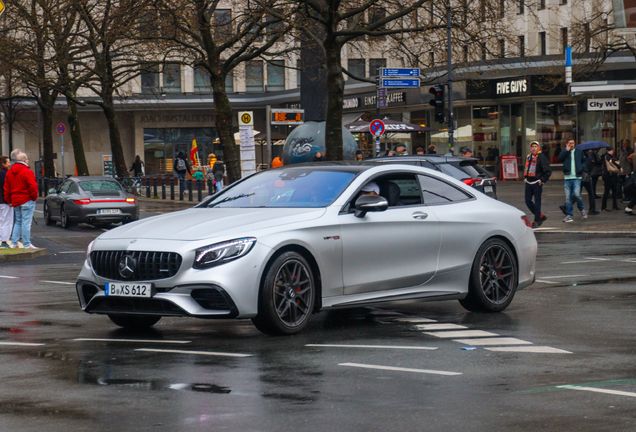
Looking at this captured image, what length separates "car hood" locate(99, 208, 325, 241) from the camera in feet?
26.3

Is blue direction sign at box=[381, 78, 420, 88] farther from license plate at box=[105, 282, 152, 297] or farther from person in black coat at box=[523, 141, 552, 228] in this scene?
license plate at box=[105, 282, 152, 297]

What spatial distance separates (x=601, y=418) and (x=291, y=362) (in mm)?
2373

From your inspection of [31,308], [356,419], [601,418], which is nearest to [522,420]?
[601,418]

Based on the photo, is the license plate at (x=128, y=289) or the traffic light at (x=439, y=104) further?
the traffic light at (x=439, y=104)

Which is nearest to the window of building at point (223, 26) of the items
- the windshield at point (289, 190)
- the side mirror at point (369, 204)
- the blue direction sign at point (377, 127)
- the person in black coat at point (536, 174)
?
the blue direction sign at point (377, 127)

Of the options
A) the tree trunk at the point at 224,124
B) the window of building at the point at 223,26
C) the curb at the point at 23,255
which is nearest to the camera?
the curb at the point at 23,255

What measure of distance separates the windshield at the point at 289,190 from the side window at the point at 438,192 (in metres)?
0.86

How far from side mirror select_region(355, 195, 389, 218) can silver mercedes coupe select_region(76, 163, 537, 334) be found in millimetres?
12

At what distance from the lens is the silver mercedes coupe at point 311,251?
25.8 feet

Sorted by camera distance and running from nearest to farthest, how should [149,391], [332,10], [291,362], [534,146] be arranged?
1. [149,391]
2. [291,362]
3. [534,146]
4. [332,10]

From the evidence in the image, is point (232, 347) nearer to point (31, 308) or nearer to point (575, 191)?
point (31, 308)

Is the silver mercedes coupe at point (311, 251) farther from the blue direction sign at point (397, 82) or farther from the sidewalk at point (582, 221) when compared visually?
the blue direction sign at point (397, 82)

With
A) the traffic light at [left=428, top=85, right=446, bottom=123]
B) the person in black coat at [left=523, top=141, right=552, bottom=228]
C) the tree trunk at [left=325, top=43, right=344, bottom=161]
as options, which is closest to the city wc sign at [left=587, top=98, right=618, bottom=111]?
the traffic light at [left=428, top=85, right=446, bottom=123]

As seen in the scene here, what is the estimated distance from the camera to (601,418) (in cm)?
530
